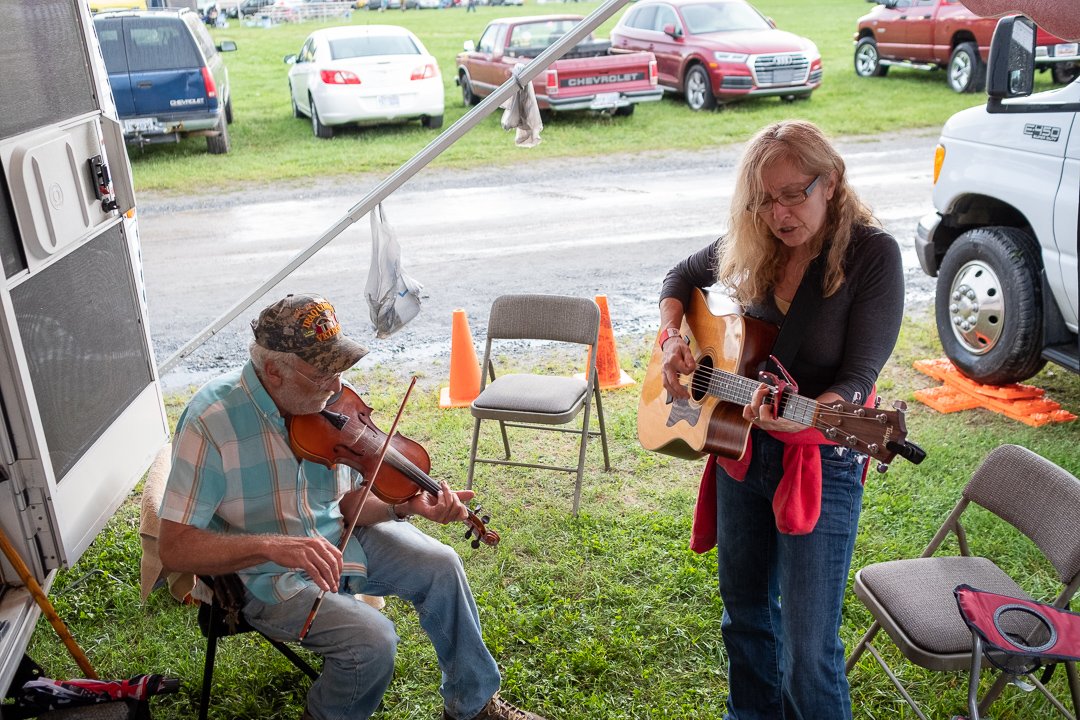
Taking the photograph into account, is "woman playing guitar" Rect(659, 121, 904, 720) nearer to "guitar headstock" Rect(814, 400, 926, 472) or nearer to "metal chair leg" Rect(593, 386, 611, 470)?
"guitar headstock" Rect(814, 400, 926, 472)

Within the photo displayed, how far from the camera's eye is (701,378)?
3035 mm

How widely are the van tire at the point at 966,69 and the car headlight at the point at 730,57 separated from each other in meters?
3.87

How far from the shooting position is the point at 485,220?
9531 mm

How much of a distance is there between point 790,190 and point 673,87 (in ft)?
42.5

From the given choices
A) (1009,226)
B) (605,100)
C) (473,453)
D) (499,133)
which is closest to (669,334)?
(473,453)

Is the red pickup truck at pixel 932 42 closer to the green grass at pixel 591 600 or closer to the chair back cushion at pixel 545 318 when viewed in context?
the green grass at pixel 591 600

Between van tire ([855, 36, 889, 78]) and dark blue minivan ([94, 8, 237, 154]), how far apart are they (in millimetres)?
11170

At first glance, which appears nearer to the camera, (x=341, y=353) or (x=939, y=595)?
(x=341, y=353)

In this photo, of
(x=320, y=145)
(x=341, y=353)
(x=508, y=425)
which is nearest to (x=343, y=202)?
(x=320, y=145)

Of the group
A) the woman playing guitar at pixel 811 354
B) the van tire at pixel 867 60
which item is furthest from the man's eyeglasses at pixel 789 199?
the van tire at pixel 867 60

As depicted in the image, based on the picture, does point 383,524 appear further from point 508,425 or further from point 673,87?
point 673,87

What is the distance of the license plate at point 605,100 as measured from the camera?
13143mm

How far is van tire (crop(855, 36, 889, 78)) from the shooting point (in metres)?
16.8

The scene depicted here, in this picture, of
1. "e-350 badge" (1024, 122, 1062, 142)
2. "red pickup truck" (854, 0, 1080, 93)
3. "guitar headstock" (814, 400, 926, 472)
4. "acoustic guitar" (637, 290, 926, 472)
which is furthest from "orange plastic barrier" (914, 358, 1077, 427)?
Result: "red pickup truck" (854, 0, 1080, 93)
